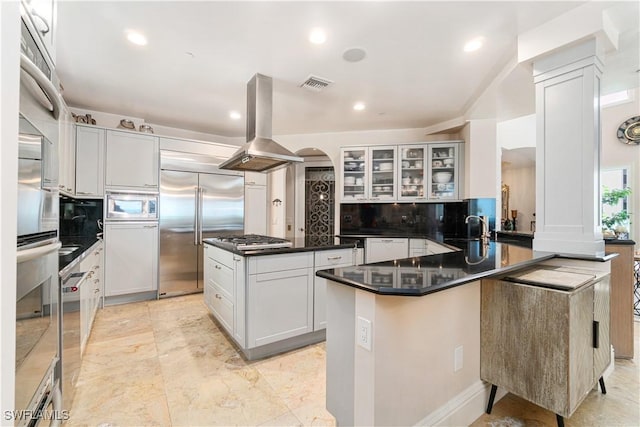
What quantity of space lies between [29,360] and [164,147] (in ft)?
11.5

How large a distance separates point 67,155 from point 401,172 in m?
4.31

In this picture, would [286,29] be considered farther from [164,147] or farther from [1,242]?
[164,147]

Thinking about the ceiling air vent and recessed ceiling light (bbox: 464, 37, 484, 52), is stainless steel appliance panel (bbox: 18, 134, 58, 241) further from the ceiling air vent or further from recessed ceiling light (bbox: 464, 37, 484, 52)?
recessed ceiling light (bbox: 464, 37, 484, 52)

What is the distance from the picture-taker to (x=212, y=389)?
6.31 ft

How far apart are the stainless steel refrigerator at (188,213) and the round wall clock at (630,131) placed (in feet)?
24.4

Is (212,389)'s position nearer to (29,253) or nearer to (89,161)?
(29,253)

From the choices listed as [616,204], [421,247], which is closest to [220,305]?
[421,247]

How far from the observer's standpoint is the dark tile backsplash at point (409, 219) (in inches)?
173

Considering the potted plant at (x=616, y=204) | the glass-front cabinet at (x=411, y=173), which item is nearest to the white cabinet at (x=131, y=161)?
the glass-front cabinet at (x=411, y=173)

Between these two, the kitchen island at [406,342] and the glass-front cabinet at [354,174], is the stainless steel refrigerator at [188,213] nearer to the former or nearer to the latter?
the glass-front cabinet at [354,174]

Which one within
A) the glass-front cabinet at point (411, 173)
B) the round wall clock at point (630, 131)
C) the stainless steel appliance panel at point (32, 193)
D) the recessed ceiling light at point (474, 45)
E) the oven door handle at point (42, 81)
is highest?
the round wall clock at point (630, 131)

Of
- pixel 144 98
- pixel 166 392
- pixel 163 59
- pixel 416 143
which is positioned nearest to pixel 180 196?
pixel 144 98

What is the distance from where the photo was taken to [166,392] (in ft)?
6.23

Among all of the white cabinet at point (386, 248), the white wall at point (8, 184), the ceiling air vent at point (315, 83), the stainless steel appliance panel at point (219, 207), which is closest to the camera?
the white wall at point (8, 184)
